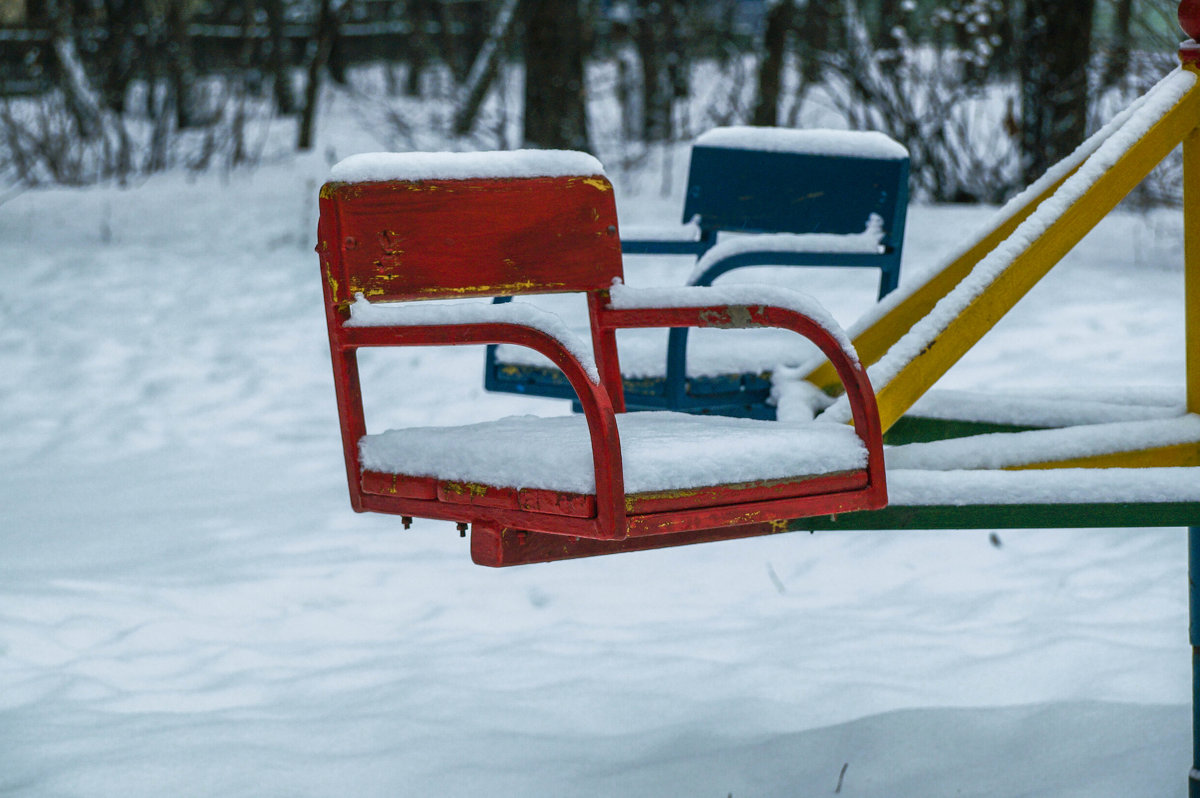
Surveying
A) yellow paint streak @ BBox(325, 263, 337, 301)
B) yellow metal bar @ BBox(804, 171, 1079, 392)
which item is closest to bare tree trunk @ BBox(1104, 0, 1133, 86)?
yellow metal bar @ BBox(804, 171, 1079, 392)

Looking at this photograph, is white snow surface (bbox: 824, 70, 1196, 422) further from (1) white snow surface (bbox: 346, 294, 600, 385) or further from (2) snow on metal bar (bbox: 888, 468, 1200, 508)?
(1) white snow surface (bbox: 346, 294, 600, 385)

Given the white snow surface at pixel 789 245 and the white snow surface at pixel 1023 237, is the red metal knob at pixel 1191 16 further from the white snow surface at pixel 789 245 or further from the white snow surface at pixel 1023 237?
the white snow surface at pixel 789 245

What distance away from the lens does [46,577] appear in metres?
3.53

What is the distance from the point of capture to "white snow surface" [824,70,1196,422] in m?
→ 2.01

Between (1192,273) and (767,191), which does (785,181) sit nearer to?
(767,191)

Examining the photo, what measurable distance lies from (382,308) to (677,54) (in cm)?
1045

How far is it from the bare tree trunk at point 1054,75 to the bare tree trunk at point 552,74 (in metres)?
2.86

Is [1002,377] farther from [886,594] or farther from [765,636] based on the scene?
[765,636]

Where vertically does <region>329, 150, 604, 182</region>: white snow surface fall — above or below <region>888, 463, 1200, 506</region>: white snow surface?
above

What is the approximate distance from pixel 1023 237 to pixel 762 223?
1.72 metres

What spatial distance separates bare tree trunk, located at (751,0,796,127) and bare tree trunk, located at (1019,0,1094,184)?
2114mm

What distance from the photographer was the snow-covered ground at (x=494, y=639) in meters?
2.48

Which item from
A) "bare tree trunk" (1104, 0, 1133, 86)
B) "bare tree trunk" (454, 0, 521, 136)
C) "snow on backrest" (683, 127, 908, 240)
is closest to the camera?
"snow on backrest" (683, 127, 908, 240)

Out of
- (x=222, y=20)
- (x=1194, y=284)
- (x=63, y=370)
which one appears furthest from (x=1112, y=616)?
(x=222, y=20)
